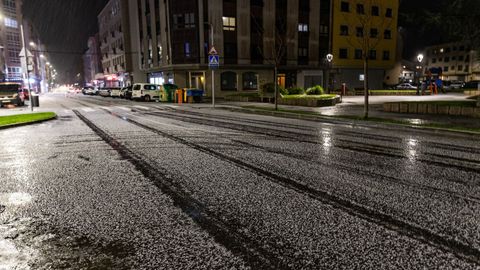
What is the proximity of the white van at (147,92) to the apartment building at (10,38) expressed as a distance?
50.4 m

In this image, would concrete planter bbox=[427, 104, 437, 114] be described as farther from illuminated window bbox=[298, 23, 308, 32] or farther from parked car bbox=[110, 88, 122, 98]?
parked car bbox=[110, 88, 122, 98]

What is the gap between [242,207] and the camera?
181 inches

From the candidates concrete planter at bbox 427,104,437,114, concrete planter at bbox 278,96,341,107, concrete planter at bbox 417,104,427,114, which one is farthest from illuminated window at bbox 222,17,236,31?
concrete planter at bbox 427,104,437,114

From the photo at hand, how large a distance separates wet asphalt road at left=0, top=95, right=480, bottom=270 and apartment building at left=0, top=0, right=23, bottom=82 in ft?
261

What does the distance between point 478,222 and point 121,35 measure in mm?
68539

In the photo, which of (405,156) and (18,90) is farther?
(18,90)

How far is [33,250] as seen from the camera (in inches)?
137

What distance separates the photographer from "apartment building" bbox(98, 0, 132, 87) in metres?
61.7

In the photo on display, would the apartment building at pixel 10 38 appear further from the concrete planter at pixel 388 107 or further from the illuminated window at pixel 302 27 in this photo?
the concrete planter at pixel 388 107

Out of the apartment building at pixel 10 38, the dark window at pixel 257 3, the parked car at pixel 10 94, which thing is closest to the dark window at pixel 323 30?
the dark window at pixel 257 3

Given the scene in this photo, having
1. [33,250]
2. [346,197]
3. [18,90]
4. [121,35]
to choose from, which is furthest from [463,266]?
[121,35]

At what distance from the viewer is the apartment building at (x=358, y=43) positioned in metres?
51.2

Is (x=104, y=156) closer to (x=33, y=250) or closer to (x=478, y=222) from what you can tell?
(x=33, y=250)

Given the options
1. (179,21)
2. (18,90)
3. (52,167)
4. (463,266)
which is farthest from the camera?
(179,21)
